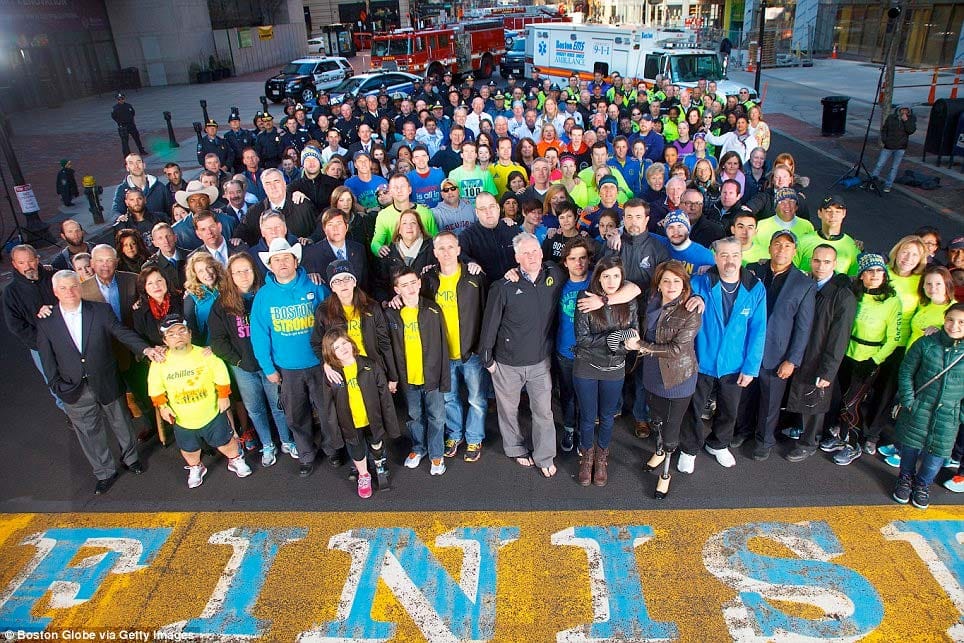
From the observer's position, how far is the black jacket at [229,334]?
16.0 feet

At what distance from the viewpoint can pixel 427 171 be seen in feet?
25.6

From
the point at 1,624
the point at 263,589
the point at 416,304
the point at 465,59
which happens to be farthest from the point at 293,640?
the point at 465,59

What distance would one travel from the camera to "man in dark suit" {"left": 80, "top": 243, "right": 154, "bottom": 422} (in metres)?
5.39

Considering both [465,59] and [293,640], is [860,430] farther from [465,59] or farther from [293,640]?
[465,59]

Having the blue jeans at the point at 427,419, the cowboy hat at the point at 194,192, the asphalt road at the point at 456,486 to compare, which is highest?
the cowboy hat at the point at 194,192

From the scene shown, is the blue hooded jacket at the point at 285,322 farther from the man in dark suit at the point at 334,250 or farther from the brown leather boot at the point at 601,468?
the brown leather boot at the point at 601,468

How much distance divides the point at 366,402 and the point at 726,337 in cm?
276

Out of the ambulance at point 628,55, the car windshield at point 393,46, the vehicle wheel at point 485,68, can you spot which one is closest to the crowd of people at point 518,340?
the ambulance at point 628,55

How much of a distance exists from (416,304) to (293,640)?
2.35m

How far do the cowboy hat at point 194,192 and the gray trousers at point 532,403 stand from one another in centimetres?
426

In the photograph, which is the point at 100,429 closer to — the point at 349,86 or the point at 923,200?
the point at 923,200

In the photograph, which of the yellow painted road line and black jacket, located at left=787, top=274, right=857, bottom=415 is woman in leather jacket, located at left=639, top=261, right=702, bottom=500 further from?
black jacket, located at left=787, top=274, right=857, bottom=415

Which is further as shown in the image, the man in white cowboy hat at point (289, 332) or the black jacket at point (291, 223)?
the black jacket at point (291, 223)

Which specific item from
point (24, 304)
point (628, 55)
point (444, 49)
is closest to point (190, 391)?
point (24, 304)
